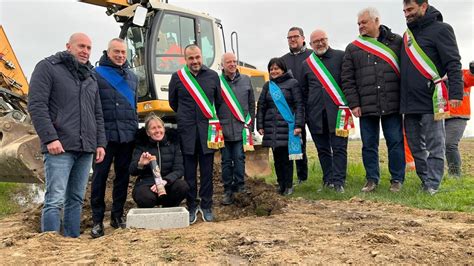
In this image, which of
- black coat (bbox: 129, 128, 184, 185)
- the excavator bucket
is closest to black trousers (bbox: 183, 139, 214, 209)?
black coat (bbox: 129, 128, 184, 185)

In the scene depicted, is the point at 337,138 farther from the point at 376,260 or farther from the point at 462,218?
the point at 376,260

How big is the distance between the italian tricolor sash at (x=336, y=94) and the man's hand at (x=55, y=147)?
3189 millimetres

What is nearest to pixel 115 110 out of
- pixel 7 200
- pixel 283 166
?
pixel 283 166

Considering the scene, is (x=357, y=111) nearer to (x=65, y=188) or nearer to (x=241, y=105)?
(x=241, y=105)

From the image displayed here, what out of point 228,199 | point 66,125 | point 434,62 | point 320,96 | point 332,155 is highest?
point 434,62

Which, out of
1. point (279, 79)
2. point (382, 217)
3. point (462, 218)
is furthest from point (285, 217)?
point (279, 79)

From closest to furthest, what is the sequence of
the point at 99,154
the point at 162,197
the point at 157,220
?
the point at 157,220 < the point at 99,154 < the point at 162,197

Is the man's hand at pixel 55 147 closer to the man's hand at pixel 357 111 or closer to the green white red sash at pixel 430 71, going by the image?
the man's hand at pixel 357 111

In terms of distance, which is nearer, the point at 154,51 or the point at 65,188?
the point at 65,188

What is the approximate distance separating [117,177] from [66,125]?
3.57ft

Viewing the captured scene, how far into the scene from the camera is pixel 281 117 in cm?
583

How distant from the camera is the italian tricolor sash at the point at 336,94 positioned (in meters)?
5.50

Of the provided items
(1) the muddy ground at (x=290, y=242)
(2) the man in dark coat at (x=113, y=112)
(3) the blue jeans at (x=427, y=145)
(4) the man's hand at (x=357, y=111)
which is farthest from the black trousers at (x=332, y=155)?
(2) the man in dark coat at (x=113, y=112)

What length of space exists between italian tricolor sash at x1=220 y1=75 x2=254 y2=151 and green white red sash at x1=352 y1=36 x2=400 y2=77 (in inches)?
Result: 63.8
